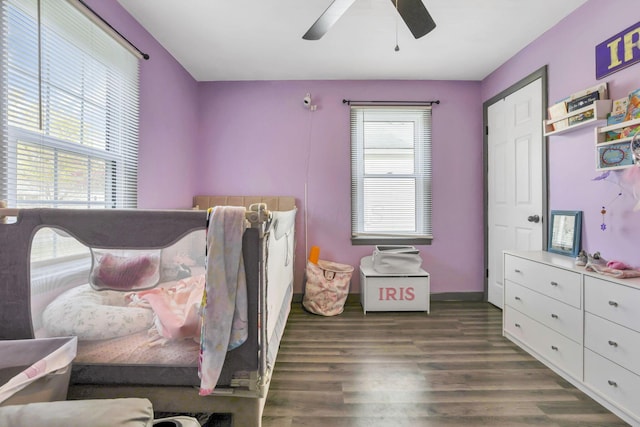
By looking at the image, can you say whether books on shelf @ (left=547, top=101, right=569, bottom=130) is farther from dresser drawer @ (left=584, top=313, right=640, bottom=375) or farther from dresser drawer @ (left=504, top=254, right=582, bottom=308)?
dresser drawer @ (left=584, top=313, right=640, bottom=375)

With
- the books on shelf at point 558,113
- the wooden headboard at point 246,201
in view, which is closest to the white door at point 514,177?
the books on shelf at point 558,113

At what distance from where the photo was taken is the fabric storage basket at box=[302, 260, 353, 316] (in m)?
2.68

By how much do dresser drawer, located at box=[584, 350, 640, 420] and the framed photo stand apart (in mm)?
734

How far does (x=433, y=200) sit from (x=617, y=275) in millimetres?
1698

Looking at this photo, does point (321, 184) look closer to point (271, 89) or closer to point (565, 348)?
point (271, 89)

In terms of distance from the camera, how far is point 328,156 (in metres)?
3.02

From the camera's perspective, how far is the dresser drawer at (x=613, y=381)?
128cm

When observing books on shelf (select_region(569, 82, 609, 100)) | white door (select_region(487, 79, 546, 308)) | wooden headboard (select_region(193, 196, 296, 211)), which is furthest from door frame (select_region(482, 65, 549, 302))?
wooden headboard (select_region(193, 196, 296, 211))

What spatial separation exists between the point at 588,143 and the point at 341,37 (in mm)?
1850

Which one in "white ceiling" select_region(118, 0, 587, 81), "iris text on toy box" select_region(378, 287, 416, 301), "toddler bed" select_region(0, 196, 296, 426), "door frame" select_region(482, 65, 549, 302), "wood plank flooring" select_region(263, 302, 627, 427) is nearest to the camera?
"toddler bed" select_region(0, 196, 296, 426)

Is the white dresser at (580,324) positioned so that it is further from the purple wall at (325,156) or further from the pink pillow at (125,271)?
the pink pillow at (125,271)

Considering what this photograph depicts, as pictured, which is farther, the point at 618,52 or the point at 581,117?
the point at 581,117

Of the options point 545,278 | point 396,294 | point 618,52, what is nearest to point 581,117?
point 618,52

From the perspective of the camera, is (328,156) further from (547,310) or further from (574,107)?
(547,310)
